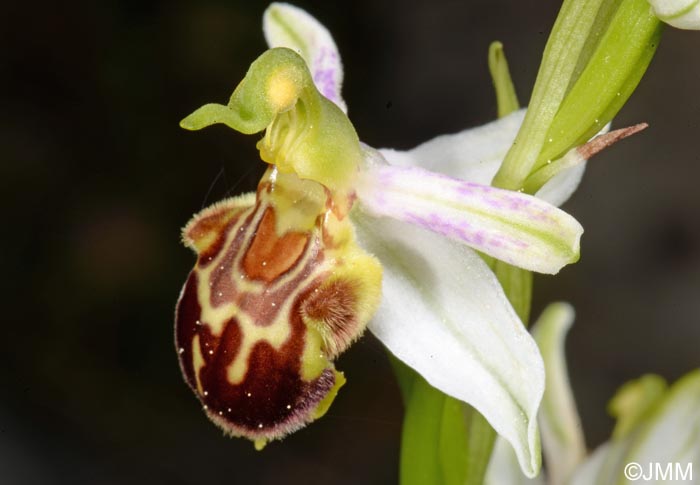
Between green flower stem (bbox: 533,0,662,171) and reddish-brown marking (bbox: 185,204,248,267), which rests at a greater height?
green flower stem (bbox: 533,0,662,171)

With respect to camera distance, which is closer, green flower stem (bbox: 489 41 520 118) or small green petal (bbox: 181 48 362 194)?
small green petal (bbox: 181 48 362 194)

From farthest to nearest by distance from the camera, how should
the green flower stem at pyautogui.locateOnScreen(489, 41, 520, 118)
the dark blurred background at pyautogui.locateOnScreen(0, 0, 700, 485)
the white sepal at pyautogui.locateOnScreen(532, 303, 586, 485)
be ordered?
1. the dark blurred background at pyautogui.locateOnScreen(0, 0, 700, 485)
2. the white sepal at pyautogui.locateOnScreen(532, 303, 586, 485)
3. the green flower stem at pyautogui.locateOnScreen(489, 41, 520, 118)

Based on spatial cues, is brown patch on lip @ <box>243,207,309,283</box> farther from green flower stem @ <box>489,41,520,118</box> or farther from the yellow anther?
green flower stem @ <box>489,41,520,118</box>

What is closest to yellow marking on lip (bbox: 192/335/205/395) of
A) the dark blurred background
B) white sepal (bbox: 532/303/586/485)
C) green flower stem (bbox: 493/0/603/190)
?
green flower stem (bbox: 493/0/603/190)

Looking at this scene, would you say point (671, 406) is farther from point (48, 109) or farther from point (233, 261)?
point (48, 109)

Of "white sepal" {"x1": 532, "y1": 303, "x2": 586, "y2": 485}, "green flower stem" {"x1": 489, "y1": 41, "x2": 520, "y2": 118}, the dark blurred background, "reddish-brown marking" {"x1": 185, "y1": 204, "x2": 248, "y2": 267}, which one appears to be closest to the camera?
"reddish-brown marking" {"x1": 185, "y1": 204, "x2": 248, "y2": 267}

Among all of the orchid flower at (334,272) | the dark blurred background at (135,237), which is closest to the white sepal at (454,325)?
the orchid flower at (334,272)

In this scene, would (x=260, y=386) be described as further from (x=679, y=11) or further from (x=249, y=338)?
(x=679, y=11)
